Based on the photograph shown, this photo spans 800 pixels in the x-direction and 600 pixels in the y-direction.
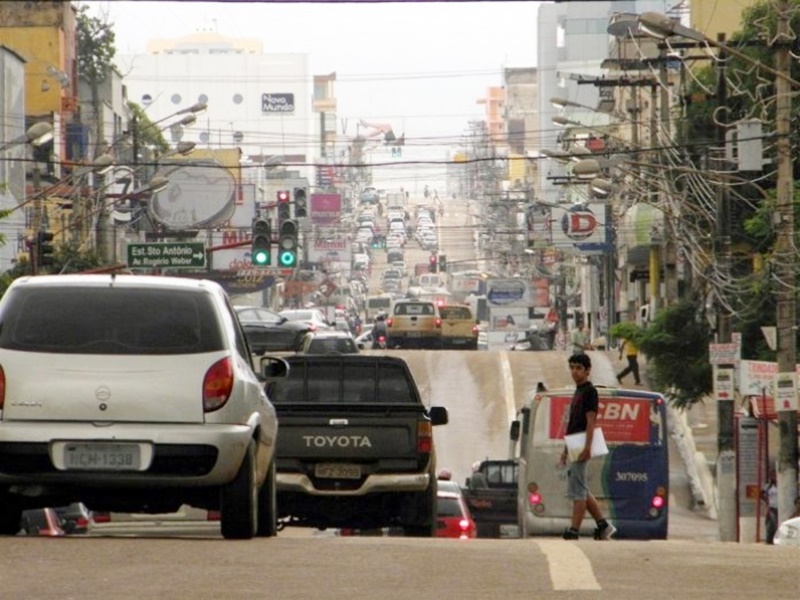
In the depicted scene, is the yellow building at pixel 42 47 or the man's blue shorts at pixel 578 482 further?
the yellow building at pixel 42 47

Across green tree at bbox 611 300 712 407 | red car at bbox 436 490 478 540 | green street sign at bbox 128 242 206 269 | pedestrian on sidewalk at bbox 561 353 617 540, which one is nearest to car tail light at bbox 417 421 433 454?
pedestrian on sidewalk at bbox 561 353 617 540

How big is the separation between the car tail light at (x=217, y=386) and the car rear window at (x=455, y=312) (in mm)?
64666

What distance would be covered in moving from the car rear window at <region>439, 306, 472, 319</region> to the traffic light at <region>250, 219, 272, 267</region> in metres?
31.5

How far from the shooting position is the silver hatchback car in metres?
13.0

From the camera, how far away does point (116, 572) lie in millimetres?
11359

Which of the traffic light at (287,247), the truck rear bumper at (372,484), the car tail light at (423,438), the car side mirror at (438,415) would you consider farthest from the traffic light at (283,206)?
the car tail light at (423,438)

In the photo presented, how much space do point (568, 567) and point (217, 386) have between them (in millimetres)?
2711

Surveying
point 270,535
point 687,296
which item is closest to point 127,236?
point 687,296

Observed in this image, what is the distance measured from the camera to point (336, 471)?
64.4ft

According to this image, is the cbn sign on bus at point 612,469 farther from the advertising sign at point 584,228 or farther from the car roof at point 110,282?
the advertising sign at point 584,228

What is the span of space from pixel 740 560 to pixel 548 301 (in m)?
111

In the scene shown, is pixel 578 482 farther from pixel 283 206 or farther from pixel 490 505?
Result: pixel 283 206

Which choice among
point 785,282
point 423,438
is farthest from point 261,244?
point 423,438

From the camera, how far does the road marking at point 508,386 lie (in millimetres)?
53394
